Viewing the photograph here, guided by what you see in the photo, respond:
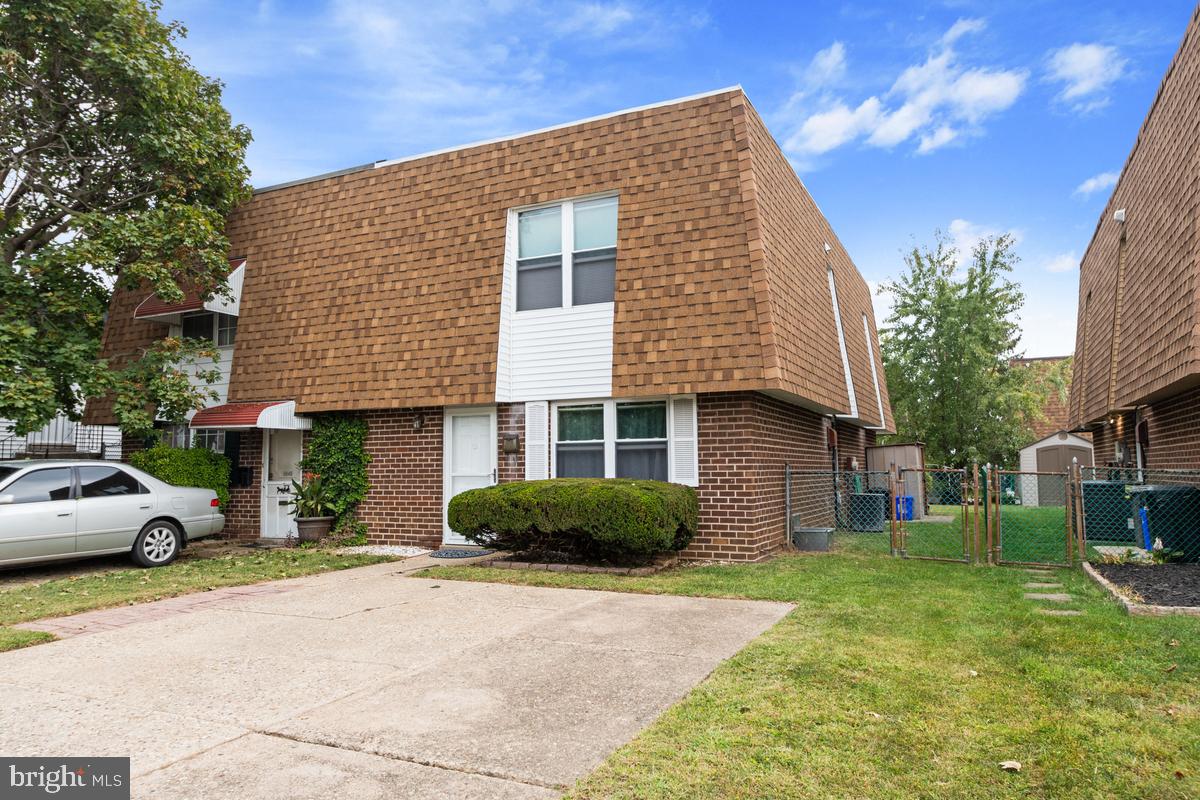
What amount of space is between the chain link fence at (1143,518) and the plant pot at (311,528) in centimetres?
1111

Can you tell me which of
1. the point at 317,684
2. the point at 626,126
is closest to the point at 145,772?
the point at 317,684

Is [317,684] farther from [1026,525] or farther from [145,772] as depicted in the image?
[1026,525]

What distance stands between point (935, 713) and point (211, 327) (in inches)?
569

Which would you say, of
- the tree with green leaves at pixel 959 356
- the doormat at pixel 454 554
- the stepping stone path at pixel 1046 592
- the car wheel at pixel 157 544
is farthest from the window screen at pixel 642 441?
the tree with green leaves at pixel 959 356

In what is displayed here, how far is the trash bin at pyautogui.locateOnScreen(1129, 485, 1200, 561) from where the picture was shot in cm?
900

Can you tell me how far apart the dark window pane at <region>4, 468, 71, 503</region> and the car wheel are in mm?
1201

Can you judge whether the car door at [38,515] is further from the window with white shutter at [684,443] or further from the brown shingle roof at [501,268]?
the window with white shutter at [684,443]

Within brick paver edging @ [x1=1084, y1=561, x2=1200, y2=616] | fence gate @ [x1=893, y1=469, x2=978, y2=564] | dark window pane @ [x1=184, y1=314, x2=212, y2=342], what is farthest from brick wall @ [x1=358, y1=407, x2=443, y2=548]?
brick paver edging @ [x1=1084, y1=561, x2=1200, y2=616]

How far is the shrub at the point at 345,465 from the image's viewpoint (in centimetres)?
1252

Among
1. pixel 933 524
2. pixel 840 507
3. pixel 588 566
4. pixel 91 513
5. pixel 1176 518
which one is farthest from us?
pixel 933 524

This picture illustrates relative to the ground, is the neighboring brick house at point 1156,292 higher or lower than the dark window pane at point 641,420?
higher

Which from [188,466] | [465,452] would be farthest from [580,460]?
[188,466]

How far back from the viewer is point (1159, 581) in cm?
755

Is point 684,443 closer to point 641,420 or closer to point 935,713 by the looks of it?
point 641,420
